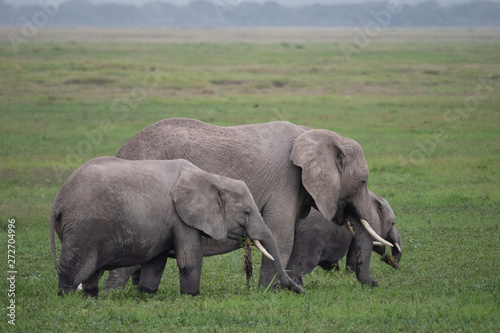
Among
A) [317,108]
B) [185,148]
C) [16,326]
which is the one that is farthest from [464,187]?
[317,108]

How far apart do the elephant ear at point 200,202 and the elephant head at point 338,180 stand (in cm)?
120

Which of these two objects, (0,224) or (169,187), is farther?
(0,224)

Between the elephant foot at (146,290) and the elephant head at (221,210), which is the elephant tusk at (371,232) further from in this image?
the elephant foot at (146,290)

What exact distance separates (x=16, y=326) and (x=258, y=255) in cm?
529

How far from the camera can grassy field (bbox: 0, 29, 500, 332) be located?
7500 millimetres

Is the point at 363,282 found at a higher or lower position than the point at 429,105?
higher

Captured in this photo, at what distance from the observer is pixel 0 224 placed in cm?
1345

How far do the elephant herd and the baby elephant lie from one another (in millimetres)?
11

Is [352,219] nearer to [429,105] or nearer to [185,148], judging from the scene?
[185,148]

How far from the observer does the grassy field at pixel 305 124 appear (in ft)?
24.6

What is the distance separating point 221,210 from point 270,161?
113cm

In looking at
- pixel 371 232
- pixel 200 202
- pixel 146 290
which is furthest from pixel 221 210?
pixel 371 232

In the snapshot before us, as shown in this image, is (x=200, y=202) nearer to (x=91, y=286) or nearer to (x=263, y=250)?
(x=263, y=250)

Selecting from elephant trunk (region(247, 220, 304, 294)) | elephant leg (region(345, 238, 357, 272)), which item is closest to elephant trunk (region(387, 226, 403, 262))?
elephant leg (region(345, 238, 357, 272))
